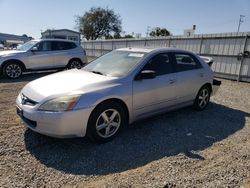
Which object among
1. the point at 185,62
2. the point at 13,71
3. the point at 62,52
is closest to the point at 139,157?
the point at 185,62

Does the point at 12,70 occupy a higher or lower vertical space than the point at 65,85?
lower

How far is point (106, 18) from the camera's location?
46.1 metres

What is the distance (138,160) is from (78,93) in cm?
130

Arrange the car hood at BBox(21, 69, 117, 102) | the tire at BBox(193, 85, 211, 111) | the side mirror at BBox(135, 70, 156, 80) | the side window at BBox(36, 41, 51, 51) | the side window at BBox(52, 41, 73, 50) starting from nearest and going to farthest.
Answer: the car hood at BBox(21, 69, 117, 102) → the side mirror at BBox(135, 70, 156, 80) → the tire at BBox(193, 85, 211, 111) → the side window at BBox(36, 41, 51, 51) → the side window at BBox(52, 41, 73, 50)

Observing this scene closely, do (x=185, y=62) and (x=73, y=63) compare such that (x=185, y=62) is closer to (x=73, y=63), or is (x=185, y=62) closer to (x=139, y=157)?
(x=139, y=157)

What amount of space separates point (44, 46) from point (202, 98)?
7429 mm

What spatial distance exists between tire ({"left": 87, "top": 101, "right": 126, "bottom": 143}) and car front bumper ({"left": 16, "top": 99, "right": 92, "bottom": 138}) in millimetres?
135

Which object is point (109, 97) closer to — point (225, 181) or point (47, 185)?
point (47, 185)

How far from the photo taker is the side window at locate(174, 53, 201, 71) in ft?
16.0

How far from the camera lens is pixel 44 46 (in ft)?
33.2

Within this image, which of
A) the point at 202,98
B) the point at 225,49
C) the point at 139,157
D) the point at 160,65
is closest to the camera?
the point at 139,157

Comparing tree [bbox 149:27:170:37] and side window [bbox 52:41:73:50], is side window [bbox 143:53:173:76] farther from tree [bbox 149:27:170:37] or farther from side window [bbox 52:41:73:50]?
tree [bbox 149:27:170:37]

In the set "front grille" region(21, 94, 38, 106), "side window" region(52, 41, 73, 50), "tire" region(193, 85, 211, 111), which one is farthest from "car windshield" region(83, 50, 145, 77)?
"side window" region(52, 41, 73, 50)

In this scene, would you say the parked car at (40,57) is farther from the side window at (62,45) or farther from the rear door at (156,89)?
the rear door at (156,89)
